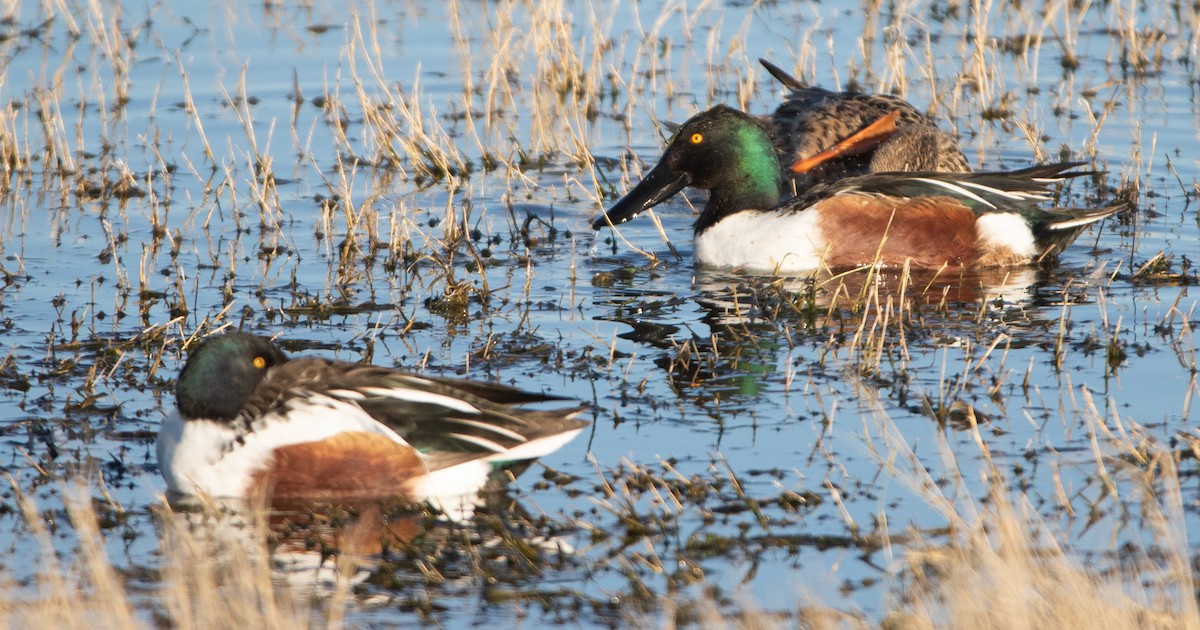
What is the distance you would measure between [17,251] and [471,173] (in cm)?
267

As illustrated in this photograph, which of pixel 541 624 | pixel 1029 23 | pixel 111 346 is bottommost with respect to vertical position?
pixel 541 624

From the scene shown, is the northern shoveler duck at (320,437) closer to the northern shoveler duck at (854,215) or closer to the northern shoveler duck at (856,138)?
the northern shoveler duck at (854,215)

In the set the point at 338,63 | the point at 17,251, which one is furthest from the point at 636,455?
the point at 338,63

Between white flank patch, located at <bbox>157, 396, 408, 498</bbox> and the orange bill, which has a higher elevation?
the orange bill

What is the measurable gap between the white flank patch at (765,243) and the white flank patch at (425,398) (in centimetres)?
296

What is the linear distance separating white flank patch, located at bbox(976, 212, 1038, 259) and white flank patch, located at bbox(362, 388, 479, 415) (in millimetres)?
3718

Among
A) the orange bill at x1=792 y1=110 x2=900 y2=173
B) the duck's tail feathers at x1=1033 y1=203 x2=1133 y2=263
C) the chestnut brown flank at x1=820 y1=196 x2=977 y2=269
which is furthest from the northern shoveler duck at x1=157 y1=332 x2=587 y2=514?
the orange bill at x1=792 y1=110 x2=900 y2=173

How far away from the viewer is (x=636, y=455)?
17.2 feet

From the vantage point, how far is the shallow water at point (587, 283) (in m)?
4.73

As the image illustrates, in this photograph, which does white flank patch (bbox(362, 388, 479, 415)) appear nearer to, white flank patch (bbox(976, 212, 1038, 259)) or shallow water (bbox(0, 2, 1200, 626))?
shallow water (bbox(0, 2, 1200, 626))

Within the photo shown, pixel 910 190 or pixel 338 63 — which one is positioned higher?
pixel 338 63

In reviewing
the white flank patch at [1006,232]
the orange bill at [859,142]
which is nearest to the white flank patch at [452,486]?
the white flank patch at [1006,232]

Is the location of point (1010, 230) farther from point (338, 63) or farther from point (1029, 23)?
point (338, 63)

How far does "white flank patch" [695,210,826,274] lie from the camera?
25.3 feet
